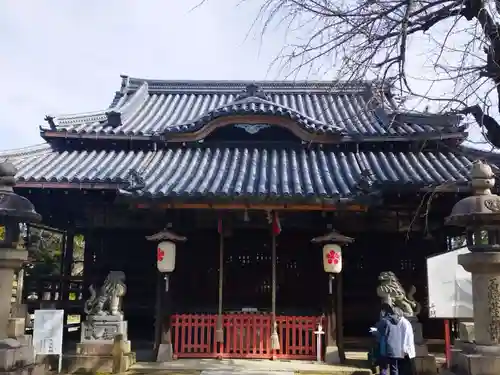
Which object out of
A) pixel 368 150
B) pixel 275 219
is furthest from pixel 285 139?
pixel 275 219

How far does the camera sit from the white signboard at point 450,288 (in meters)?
8.04

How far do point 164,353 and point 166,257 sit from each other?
2082 millimetres

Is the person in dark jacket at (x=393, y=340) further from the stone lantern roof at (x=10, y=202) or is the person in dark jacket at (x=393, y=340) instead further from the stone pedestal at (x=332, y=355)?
the stone lantern roof at (x=10, y=202)

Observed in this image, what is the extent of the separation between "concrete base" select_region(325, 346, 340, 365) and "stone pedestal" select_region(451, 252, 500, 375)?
4077mm

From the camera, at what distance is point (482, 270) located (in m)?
7.11

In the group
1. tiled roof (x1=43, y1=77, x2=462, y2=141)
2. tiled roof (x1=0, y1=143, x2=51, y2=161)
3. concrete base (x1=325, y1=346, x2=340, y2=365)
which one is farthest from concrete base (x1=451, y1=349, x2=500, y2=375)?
tiled roof (x1=0, y1=143, x2=51, y2=161)

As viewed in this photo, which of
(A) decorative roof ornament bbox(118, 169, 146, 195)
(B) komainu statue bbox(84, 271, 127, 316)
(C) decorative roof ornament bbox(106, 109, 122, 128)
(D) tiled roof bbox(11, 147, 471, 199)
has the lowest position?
(B) komainu statue bbox(84, 271, 127, 316)

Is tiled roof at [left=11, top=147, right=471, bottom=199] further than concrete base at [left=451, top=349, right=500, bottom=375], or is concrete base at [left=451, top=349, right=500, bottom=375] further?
tiled roof at [left=11, top=147, right=471, bottom=199]

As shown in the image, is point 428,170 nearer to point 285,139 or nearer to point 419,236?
point 419,236

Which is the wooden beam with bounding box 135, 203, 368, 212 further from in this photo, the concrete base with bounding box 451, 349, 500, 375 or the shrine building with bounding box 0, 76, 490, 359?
the concrete base with bounding box 451, 349, 500, 375

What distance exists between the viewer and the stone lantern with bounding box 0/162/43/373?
7.66m

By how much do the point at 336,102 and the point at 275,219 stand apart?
26.5 ft

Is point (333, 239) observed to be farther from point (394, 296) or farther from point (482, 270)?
point (482, 270)

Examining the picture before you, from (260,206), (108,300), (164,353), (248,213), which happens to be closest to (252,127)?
(248,213)
